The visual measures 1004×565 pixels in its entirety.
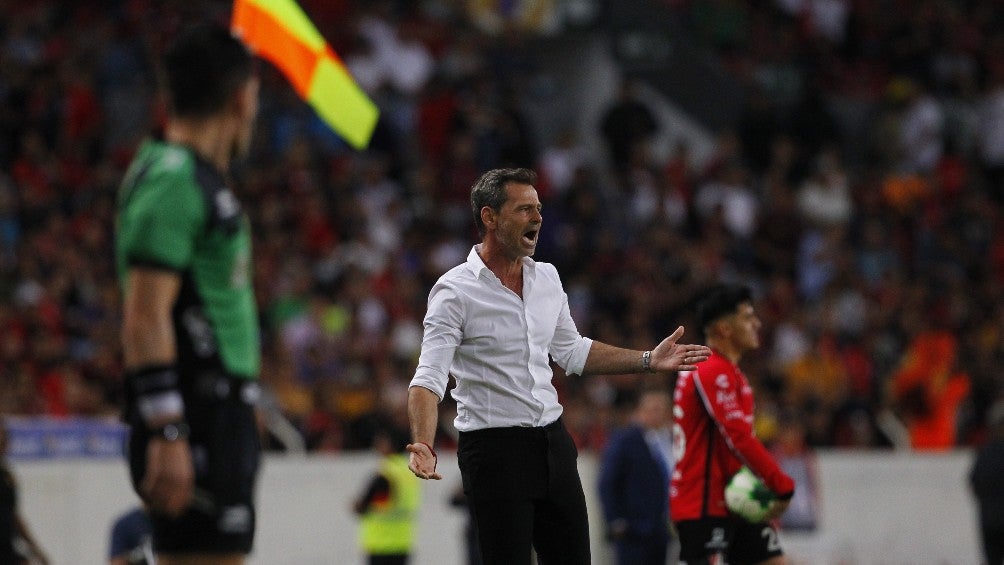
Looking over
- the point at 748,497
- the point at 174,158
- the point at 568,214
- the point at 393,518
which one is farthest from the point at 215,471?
the point at 568,214

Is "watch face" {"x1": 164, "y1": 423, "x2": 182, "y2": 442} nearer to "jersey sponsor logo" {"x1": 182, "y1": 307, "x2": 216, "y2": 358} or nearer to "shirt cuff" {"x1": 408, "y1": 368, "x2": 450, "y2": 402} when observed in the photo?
"jersey sponsor logo" {"x1": 182, "y1": 307, "x2": 216, "y2": 358}

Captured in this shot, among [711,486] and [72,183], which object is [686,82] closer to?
[72,183]

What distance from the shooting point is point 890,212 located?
2375cm

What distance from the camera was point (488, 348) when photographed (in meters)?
7.54

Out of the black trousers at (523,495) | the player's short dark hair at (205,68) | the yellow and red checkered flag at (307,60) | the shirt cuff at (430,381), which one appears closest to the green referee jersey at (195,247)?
the player's short dark hair at (205,68)

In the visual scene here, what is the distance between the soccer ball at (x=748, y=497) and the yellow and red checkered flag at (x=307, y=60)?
2.71 m

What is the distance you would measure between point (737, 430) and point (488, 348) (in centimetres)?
181

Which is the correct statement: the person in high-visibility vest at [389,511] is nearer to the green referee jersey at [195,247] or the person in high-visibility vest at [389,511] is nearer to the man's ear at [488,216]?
the man's ear at [488,216]

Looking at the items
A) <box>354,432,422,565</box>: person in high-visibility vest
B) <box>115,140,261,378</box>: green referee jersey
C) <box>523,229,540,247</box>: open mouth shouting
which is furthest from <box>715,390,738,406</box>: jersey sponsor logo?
<box>354,432,422,565</box>: person in high-visibility vest

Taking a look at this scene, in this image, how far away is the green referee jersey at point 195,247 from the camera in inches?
204

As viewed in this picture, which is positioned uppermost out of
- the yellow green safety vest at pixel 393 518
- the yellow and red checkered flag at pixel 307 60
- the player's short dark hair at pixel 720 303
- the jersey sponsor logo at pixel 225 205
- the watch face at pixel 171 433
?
the yellow and red checkered flag at pixel 307 60

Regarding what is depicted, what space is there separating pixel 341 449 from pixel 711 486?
338 inches

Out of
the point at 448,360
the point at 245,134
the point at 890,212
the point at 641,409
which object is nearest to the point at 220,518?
the point at 245,134

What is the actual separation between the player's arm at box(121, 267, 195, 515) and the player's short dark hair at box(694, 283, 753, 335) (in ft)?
15.0
